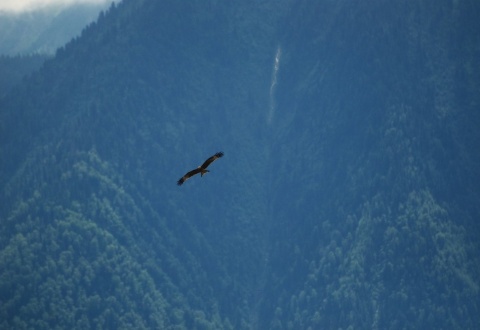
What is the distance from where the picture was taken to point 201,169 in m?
73.0
